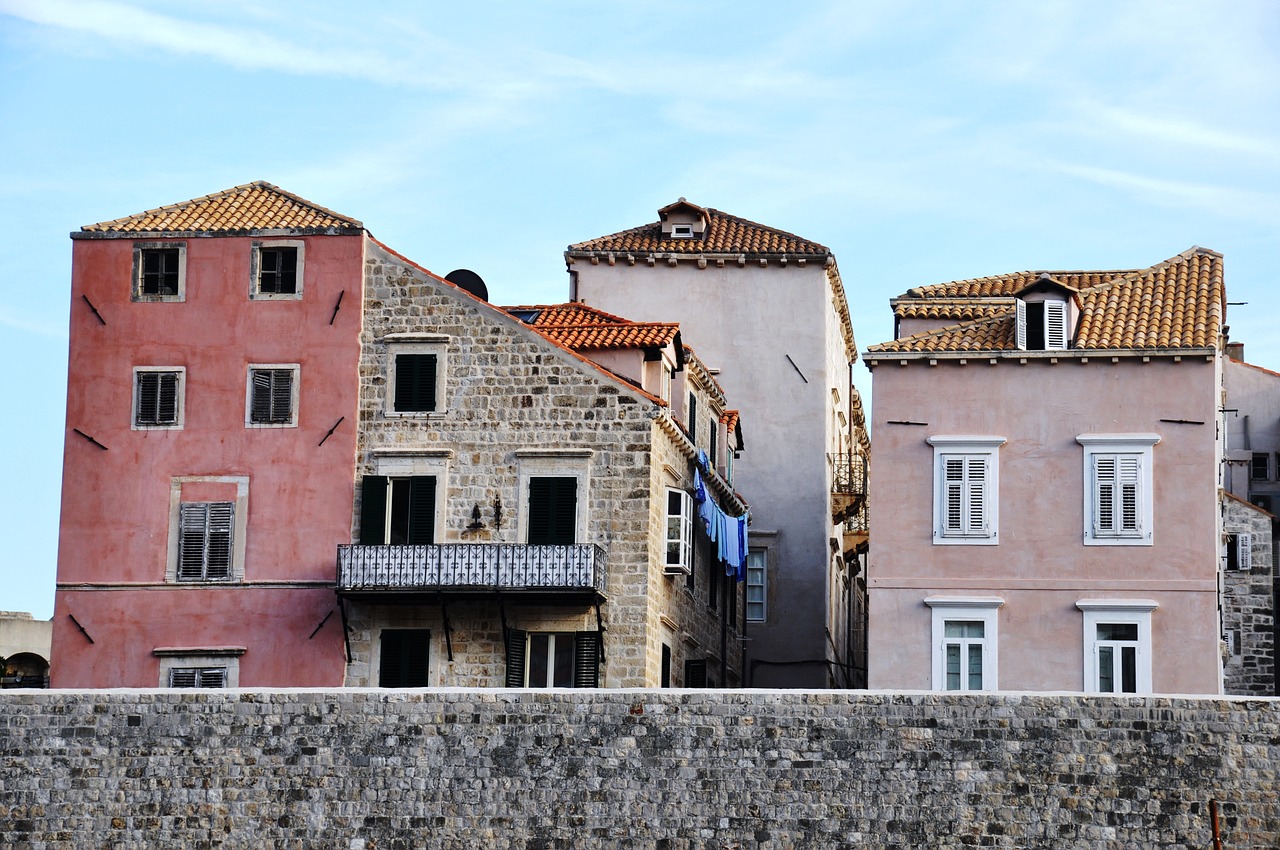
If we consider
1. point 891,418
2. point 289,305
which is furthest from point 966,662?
point 289,305

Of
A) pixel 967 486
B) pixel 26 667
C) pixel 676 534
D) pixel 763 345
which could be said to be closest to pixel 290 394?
pixel 676 534

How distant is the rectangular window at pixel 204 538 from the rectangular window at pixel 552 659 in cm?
631

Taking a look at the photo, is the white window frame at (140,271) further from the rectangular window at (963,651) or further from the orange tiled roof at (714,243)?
the rectangular window at (963,651)

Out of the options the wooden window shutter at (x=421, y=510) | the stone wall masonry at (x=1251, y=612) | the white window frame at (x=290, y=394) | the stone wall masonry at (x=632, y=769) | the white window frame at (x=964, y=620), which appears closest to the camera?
the stone wall masonry at (x=632, y=769)

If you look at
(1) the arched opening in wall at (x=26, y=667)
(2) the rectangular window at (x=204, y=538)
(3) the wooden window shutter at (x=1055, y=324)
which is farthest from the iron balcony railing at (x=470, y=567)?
(1) the arched opening in wall at (x=26, y=667)

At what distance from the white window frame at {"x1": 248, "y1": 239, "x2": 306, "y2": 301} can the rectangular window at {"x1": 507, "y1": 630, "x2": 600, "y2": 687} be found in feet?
28.5

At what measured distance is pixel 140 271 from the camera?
48.2 meters

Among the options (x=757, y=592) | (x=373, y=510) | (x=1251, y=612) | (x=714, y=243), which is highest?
(x=714, y=243)

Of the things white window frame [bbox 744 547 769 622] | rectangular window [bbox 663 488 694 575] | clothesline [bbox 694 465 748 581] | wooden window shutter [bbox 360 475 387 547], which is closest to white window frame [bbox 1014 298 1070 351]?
rectangular window [bbox 663 488 694 575]

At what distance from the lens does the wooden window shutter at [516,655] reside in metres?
45.2

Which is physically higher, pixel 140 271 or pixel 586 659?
pixel 140 271

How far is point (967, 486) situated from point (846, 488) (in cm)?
1331

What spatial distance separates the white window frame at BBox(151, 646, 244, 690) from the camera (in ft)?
151

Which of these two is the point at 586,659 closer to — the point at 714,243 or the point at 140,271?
the point at 140,271
